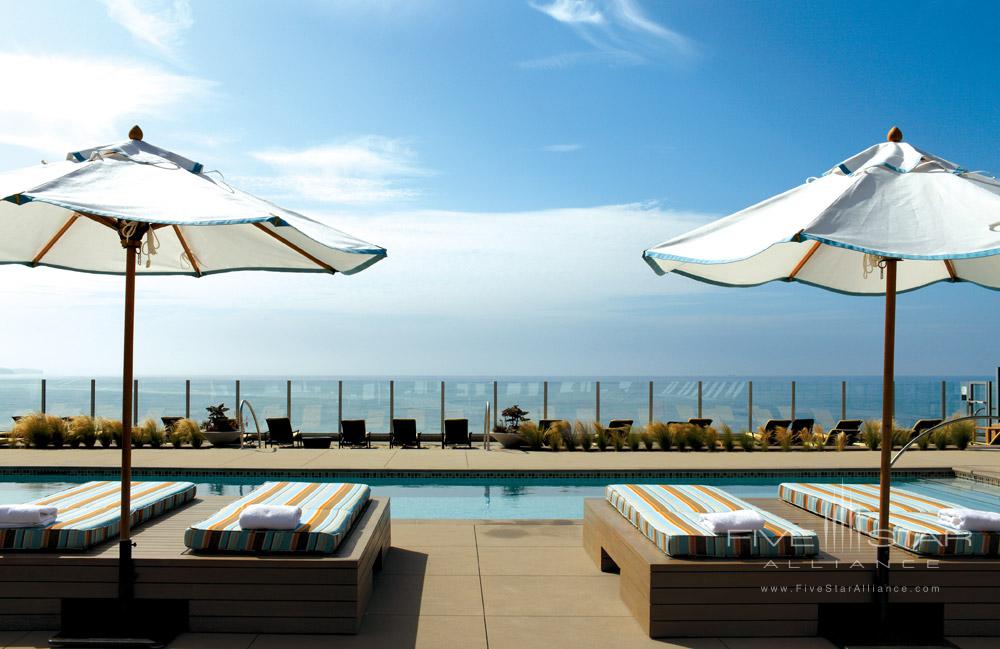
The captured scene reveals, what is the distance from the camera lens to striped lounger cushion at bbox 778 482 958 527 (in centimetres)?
434

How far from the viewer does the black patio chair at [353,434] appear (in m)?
13.3

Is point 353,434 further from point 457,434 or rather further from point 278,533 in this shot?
point 278,533

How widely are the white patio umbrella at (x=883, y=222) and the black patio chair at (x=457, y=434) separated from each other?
9408 millimetres

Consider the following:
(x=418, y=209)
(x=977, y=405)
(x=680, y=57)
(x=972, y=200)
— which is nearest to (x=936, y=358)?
(x=977, y=405)

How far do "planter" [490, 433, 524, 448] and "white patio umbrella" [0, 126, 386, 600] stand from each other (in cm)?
824

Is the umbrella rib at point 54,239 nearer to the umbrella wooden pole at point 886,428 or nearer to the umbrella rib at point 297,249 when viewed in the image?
the umbrella rib at point 297,249

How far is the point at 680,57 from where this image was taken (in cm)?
1190

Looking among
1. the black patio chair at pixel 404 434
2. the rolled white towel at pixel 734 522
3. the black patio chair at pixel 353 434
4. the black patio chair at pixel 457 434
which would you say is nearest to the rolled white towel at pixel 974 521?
the rolled white towel at pixel 734 522

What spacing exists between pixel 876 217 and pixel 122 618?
382 cm

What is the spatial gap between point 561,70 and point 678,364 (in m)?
14.6

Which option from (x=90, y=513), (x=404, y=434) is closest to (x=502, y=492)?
(x=404, y=434)

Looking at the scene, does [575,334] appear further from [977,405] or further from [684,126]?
[684,126]

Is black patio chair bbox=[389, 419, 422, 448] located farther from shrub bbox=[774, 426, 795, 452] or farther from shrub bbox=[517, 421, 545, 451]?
shrub bbox=[774, 426, 795, 452]

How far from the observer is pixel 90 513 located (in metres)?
4.10
